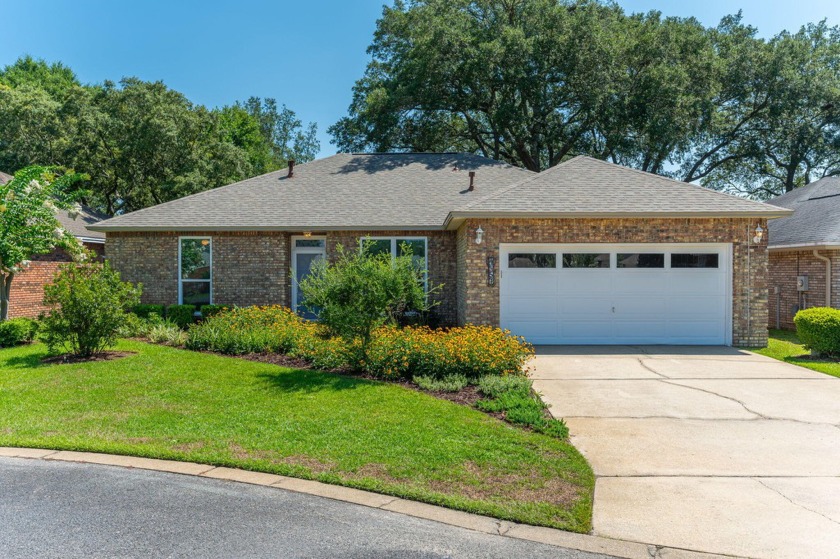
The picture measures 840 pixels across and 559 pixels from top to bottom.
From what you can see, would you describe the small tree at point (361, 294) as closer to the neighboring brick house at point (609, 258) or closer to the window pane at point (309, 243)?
the neighboring brick house at point (609, 258)

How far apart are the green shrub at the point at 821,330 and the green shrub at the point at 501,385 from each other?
22.2 feet

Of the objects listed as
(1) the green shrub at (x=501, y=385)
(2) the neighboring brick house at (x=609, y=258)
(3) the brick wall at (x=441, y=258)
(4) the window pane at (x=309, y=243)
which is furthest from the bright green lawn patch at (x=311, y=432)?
(4) the window pane at (x=309, y=243)

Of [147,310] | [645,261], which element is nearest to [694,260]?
[645,261]

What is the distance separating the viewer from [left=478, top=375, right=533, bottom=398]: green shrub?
727 centimetres

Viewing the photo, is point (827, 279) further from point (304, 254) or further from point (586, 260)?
point (304, 254)

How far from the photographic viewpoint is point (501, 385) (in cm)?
742

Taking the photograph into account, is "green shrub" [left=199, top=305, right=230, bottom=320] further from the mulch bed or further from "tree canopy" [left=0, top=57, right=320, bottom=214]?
"tree canopy" [left=0, top=57, right=320, bottom=214]

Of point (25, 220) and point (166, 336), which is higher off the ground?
point (25, 220)

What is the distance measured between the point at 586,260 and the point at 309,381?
284 inches

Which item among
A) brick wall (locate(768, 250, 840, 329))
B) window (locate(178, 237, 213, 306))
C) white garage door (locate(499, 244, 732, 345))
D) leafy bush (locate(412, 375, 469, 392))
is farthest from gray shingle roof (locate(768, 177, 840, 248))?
window (locate(178, 237, 213, 306))

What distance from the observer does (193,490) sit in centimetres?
457

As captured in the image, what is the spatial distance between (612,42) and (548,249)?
583 inches

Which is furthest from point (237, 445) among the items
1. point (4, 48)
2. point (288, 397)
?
point (4, 48)

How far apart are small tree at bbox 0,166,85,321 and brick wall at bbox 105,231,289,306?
1.78 m
